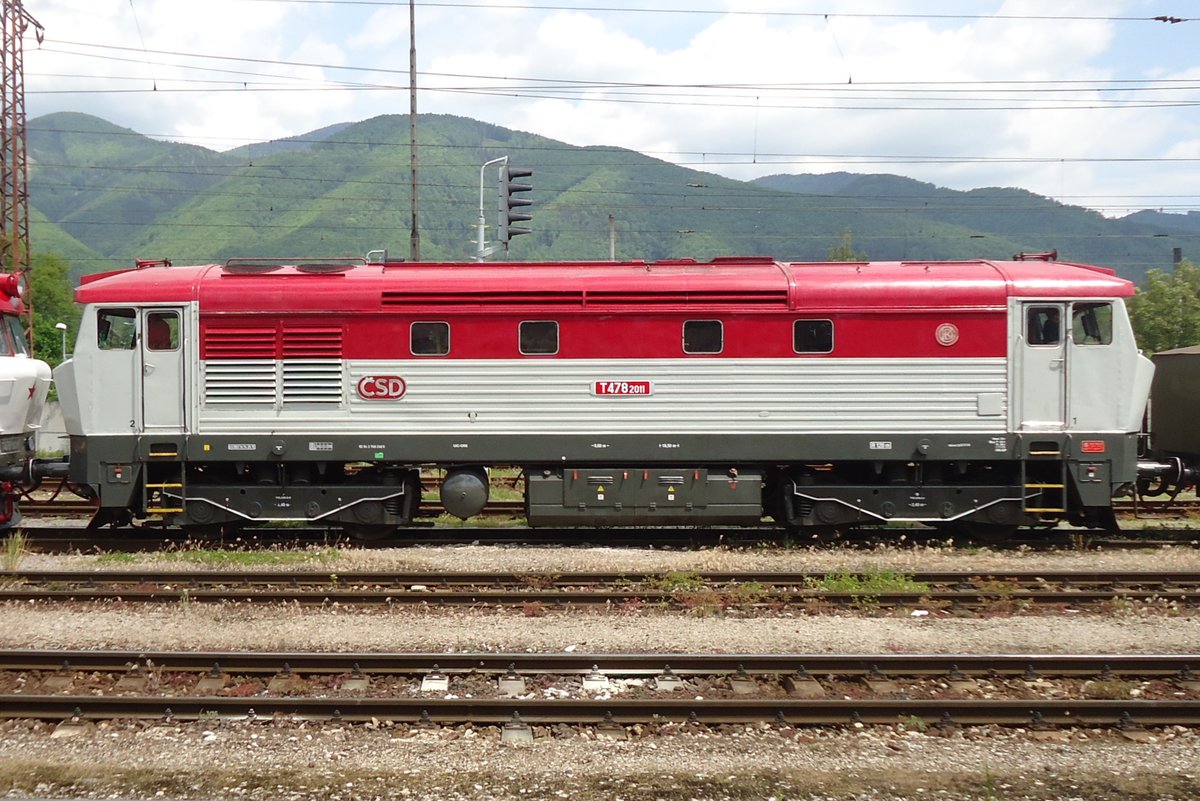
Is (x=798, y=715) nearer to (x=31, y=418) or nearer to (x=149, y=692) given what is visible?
(x=149, y=692)

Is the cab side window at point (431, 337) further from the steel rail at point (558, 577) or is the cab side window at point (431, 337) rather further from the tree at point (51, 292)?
the tree at point (51, 292)

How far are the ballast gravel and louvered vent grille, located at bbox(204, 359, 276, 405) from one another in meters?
3.95

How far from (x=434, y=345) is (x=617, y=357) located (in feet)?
8.09

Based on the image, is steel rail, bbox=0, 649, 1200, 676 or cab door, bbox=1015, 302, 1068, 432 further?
cab door, bbox=1015, 302, 1068, 432

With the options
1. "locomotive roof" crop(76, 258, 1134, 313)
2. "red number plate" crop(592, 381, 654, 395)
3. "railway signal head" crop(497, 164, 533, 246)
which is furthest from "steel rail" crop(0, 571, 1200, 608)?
"railway signal head" crop(497, 164, 533, 246)

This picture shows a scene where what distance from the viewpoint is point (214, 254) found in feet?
484

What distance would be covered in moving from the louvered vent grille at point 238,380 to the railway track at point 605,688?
494 centimetres

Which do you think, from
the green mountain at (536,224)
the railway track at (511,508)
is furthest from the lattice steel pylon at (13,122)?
the green mountain at (536,224)

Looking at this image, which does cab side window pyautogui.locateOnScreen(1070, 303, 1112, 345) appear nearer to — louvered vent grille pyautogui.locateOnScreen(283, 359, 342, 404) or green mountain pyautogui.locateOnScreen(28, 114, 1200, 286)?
louvered vent grille pyautogui.locateOnScreen(283, 359, 342, 404)

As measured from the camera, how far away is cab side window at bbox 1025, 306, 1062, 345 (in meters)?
12.1

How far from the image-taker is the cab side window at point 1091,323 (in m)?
12.0

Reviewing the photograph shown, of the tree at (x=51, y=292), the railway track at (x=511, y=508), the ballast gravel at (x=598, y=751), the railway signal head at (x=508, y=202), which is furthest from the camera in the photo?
the tree at (x=51, y=292)

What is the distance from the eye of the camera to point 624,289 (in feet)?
39.7

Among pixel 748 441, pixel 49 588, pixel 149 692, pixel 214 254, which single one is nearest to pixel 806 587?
pixel 748 441
